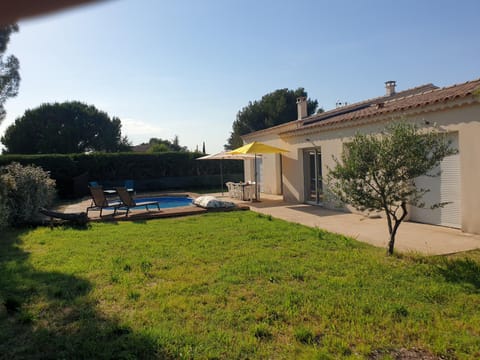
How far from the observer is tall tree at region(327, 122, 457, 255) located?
6.73m

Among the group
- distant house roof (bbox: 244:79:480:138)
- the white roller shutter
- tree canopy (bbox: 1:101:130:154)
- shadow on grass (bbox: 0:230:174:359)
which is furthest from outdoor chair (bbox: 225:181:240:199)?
tree canopy (bbox: 1:101:130:154)

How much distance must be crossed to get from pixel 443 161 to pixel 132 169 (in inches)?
913

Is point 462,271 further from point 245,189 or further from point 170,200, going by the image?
point 170,200

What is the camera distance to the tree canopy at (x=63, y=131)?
Answer: 148 feet

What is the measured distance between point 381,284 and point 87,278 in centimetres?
507

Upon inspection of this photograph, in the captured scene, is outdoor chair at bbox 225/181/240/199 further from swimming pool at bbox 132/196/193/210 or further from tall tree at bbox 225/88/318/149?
tall tree at bbox 225/88/318/149

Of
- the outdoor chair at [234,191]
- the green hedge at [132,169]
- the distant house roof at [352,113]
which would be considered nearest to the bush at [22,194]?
the outdoor chair at [234,191]

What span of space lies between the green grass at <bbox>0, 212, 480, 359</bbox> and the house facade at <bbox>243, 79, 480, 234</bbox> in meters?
2.63

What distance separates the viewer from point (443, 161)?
33.9ft

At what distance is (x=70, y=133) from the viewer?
48562mm

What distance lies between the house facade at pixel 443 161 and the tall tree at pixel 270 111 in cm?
3025

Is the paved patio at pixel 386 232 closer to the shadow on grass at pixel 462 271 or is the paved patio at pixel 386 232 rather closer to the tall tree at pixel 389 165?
the shadow on grass at pixel 462 271

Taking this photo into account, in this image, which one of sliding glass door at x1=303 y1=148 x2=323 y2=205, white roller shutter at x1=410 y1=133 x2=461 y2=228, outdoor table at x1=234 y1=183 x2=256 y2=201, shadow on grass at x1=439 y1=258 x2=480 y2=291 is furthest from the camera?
outdoor table at x1=234 y1=183 x2=256 y2=201

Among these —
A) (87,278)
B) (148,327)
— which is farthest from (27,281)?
(148,327)
